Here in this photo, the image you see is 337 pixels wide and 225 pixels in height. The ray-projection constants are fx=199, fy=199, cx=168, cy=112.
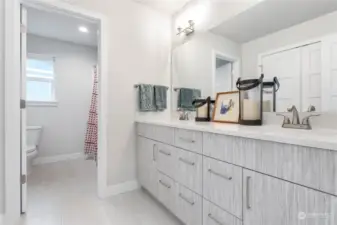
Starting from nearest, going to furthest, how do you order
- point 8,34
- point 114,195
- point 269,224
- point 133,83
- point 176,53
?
point 269,224 < point 8,34 < point 114,195 < point 133,83 < point 176,53

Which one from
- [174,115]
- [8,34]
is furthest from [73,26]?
[174,115]

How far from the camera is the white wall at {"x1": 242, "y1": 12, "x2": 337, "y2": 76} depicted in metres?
1.25

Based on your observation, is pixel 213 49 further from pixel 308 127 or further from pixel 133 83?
pixel 308 127

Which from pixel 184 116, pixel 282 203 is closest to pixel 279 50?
pixel 282 203

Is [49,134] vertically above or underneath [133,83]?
underneath

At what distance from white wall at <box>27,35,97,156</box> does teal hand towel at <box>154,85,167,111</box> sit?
7.16 feet

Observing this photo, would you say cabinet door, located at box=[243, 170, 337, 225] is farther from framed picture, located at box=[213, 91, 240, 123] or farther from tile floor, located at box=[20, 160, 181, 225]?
tile floor, located at box=[20, 160, 181, 225]

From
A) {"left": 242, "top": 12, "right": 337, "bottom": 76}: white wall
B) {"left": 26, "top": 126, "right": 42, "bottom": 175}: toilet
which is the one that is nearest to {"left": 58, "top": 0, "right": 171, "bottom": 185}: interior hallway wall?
{"left": 242, "top": 12, "right": 337, "bottom": 76}: white wall

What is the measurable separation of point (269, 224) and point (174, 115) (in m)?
1.85

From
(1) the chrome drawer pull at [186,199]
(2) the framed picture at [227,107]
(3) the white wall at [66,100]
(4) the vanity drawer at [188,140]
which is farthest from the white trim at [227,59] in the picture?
(3) the white wall at [66,100]

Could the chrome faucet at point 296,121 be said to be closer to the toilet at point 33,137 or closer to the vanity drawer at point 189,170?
the vanity drawer at point 189,170

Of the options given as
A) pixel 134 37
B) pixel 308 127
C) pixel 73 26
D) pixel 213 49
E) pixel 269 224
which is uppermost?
pixel 73 26

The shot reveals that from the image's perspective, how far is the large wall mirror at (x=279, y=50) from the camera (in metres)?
1.24

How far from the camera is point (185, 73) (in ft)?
8.32
